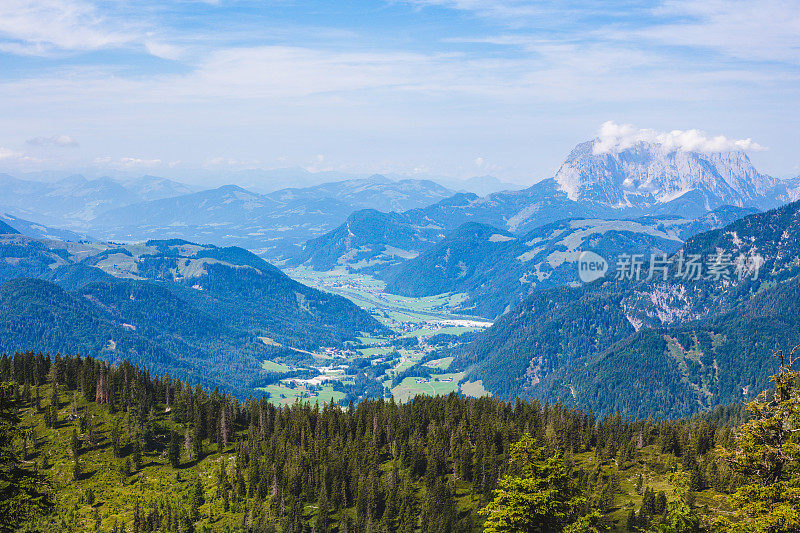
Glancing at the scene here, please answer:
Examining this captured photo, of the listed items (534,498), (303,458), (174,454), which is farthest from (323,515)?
(534,498)

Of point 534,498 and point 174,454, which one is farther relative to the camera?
point 174,454

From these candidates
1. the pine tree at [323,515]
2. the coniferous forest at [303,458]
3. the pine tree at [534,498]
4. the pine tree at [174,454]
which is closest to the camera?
the pine tree at [534,498]

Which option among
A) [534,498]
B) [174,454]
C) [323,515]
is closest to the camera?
[534,498]

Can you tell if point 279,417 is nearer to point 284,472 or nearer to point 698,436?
point 284,472

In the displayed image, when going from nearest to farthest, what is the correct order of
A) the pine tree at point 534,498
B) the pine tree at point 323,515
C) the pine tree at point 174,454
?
1. the pine tree at point 534,498
2. the pine tree at point 323,515
3. the pine tree at point 174,454

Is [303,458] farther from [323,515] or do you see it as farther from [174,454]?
[174,454]

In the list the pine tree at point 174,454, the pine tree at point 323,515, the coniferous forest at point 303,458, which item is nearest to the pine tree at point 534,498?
the coniferous forest at point 303,458

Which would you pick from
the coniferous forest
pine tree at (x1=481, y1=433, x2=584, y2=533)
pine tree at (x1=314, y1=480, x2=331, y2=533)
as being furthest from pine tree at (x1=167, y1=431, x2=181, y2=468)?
pine tree at (x1=481, y1=433, x2=584, y2=533)

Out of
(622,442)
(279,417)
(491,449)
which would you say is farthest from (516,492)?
(279,417)

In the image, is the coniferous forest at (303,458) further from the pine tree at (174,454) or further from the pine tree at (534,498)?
the pine tree at (534,498)
